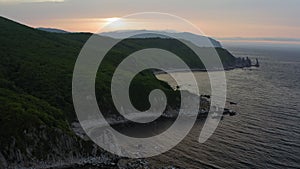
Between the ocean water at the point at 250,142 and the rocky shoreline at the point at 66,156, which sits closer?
the rocky shoreline at the point at 66,156

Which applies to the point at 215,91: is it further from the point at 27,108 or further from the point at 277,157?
the point at 27,108

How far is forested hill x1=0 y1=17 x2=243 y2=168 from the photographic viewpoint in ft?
166

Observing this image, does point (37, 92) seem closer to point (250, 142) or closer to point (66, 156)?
point (66, 156)

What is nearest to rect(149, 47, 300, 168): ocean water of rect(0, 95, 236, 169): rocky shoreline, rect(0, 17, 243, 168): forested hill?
rect(0, 95, 236, 169): rocky shoreline

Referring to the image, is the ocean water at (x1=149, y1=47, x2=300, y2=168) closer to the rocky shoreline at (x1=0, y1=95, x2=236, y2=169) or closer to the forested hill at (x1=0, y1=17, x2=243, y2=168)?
the rocky shoreline at (x1=0, y1=95, x2=236, y2=169)

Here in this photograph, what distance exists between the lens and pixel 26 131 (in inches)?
2028

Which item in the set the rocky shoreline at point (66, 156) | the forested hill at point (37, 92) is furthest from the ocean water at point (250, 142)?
the forested hill at point (37, 92)

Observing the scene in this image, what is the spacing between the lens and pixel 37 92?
256ft

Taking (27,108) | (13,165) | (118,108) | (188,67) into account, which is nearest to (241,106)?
(118,108)

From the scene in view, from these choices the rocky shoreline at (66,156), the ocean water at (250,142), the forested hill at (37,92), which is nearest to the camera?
the rocky shoreline at (66,156)

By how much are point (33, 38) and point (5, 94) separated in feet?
222

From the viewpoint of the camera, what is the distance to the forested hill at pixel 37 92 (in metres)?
50.6

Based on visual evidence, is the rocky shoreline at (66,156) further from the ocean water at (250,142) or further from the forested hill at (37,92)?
the ocean water at (250,142)

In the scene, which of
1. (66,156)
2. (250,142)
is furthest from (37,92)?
(250,142)
